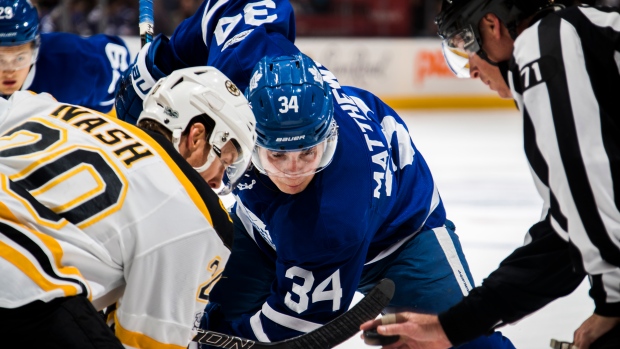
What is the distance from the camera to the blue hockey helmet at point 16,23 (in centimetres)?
401

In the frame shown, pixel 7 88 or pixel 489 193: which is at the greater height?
pixel 7 88

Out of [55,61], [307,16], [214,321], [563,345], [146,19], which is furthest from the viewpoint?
[307,16]

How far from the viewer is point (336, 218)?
7.81 feet

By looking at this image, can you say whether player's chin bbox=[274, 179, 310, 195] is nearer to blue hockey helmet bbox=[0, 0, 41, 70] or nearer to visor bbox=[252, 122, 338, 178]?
visor bbox=[252, 122, 338, 178]

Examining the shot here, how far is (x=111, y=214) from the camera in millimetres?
1667

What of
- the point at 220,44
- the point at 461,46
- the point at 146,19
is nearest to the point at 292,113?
the point at 461,46

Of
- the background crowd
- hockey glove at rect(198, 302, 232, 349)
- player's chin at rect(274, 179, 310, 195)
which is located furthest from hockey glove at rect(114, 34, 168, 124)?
the background crowd

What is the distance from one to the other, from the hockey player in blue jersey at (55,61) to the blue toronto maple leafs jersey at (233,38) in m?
1.10

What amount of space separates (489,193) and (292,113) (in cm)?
379

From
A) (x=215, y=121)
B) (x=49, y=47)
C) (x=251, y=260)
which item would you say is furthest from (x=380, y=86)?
(x=215, y=121)

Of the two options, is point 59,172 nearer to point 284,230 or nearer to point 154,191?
point 154,191

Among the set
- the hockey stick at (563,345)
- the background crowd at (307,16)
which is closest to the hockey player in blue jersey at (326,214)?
the hockey stick at (563,345)

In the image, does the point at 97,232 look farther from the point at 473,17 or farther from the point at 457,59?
the point at 457,59

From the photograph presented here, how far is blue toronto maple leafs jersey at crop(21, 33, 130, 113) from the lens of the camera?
170 inches
